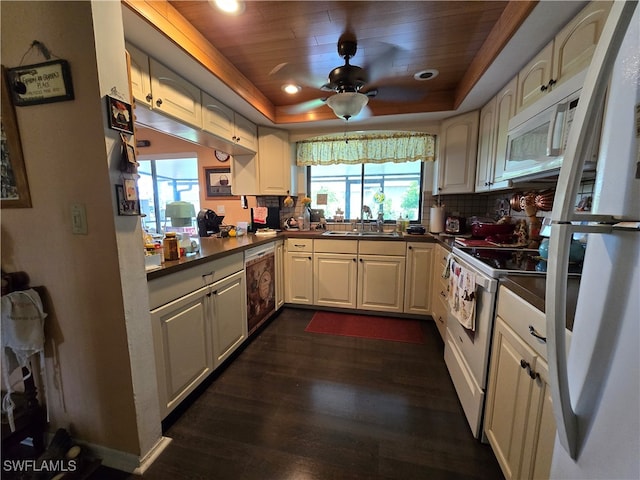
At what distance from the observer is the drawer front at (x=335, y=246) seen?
2750 mm

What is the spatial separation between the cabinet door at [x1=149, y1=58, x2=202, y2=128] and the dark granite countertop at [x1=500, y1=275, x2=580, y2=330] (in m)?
2.11

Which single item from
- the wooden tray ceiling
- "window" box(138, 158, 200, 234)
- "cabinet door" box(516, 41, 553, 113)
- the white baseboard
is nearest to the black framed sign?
the wooden tray ceiling

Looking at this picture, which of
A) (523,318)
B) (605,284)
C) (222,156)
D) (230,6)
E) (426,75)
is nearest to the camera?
(605,284)

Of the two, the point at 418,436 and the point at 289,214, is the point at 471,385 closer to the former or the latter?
the point at 418,436

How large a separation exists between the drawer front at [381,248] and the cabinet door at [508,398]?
1449mm

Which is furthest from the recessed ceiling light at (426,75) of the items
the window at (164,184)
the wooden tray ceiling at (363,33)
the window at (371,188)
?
the window at (164,184)

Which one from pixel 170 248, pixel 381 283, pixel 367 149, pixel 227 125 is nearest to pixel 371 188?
pixel 367 149

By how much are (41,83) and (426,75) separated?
2335mm

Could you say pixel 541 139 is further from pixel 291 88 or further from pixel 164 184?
pixel 164 184

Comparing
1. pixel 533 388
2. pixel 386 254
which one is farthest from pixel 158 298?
pixel 386 254

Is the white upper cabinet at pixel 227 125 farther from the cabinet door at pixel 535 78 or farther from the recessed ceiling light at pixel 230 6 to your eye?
the cabinet door at pixel 535 78

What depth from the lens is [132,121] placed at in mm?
1100

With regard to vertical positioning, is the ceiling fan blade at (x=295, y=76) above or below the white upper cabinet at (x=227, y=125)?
above

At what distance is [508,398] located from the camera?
1.10 m
